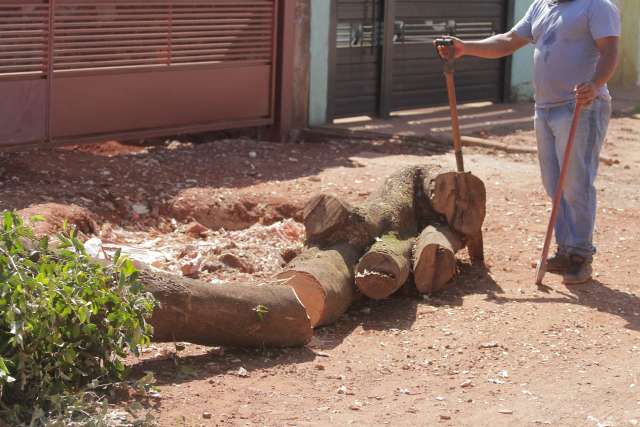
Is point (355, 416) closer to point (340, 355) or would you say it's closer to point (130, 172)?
point (340, 355)

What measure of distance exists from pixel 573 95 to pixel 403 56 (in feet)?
24.1

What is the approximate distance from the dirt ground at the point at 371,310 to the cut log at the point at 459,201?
1.03 ft

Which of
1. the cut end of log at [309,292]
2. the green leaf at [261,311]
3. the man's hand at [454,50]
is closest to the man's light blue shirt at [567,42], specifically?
the man's hand at [454,50]

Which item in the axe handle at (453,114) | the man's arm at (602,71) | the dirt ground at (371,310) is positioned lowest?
the dirt ground at (371,310)

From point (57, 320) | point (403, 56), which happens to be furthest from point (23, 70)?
point (403, 56)

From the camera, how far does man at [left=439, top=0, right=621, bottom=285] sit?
6.78m

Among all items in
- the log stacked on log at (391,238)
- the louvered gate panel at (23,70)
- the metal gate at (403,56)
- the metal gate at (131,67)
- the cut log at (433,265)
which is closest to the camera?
the log stacked on log at (391,238)

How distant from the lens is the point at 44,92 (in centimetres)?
991

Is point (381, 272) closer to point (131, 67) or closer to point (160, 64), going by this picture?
point (131, 67)

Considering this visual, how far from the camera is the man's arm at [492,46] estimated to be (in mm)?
7402

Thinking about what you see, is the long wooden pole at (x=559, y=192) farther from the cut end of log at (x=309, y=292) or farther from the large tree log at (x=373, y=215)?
the cut end of log at (x=309, y=292)

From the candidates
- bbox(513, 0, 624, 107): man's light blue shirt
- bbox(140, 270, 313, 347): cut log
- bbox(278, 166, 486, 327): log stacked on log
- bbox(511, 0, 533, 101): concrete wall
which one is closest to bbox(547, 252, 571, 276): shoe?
bbox(278, 166, 486, 327): log stacked on log

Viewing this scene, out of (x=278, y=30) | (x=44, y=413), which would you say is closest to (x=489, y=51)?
(x=44, y=413)

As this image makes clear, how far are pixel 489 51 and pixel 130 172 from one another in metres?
3.48
